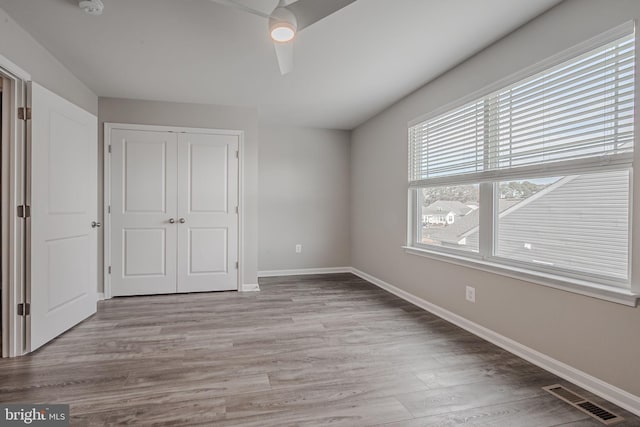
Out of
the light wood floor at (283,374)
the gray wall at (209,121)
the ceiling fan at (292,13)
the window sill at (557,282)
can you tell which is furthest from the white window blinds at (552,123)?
the gray wall at (209,121)

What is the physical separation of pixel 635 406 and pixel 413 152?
2738mm

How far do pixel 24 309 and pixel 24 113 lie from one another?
1.44 m

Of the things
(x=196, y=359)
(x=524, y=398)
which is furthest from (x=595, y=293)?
(x=196, y=359)

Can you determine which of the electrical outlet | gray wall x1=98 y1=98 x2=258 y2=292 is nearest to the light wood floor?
the electrical outlet

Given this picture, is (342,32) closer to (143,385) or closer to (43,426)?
(143,385)

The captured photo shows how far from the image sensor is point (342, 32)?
8.07 ft

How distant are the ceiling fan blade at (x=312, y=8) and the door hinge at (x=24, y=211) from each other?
2367mm

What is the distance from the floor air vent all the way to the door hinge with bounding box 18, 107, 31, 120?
3921mm

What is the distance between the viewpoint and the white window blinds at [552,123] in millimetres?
1862

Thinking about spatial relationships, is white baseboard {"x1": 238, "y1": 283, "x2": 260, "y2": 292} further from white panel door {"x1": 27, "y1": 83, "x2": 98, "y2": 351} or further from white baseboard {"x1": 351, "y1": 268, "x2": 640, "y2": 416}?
white baseboard {"x1": 351, "y1": 268, "x2": 640, "y2": 416}

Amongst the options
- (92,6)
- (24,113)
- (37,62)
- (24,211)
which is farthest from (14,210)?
(92,6)

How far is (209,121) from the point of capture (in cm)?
427

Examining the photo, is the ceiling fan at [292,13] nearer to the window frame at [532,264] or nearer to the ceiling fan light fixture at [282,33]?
the ceiling fan light fixture at [282,33]

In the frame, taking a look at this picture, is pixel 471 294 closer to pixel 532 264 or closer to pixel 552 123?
pixel 532 264
